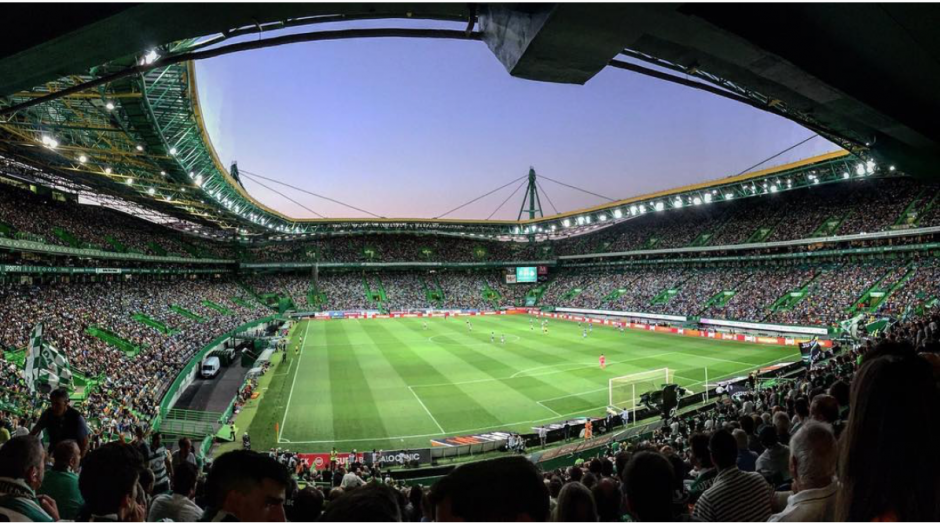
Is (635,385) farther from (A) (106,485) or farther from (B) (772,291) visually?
(B) (772,291)

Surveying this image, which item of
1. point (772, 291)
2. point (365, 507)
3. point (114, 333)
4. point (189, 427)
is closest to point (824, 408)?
point (365, 507)

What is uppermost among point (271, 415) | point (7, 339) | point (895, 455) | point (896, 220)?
point (896, 220)

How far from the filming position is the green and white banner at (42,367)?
13102 mm

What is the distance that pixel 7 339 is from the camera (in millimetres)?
21547

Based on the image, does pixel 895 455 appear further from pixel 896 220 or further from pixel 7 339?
pixel 896 220

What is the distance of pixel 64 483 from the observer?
459 cm

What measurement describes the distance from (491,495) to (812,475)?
236 centimetres

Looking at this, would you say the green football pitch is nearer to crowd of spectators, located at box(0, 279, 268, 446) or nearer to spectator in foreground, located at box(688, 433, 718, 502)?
crowd of spectators, located at box(0, 279, 268, 446)

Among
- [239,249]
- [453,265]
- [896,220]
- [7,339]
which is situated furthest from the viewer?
[453,265]

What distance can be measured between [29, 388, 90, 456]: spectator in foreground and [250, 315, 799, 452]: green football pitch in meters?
15.0

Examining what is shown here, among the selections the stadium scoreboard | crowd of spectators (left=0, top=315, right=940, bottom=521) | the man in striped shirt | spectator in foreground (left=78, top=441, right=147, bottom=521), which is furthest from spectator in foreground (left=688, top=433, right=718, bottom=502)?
the stadium scoreboard

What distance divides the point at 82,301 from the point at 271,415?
19.2 metres

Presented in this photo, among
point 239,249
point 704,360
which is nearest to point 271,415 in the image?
point 704,360

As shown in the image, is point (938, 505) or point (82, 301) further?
point (82, 301)
